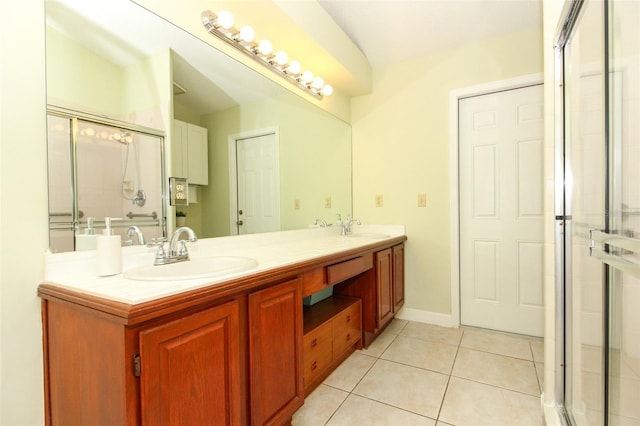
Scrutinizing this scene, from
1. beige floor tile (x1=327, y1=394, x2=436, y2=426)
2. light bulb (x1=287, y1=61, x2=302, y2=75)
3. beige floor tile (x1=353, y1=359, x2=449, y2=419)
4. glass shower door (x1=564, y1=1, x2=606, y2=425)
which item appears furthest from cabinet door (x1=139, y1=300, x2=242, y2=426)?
light bulb (x1=287, y1=61, x2=302, y2=75)

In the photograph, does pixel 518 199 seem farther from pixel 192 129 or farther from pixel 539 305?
pixel 192 129

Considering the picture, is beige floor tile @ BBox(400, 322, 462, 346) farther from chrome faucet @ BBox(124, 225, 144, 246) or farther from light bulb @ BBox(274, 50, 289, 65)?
light bulb @ BBox(274, 50, 289, 65)

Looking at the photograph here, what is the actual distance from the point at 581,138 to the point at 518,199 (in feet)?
4.30

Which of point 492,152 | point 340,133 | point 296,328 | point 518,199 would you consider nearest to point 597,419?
point 296,328

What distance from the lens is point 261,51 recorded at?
5.74 ft

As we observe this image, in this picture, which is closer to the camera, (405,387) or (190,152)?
(190,152)

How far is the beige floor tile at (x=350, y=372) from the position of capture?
171 centimetres

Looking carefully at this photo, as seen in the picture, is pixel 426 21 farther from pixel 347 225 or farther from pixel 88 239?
pixel 88 239

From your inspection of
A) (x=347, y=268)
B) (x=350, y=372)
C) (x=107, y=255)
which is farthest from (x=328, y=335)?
(x=107, y=255)

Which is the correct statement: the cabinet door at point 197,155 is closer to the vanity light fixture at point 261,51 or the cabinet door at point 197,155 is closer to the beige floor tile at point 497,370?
the vanity light fixture at point 261,51

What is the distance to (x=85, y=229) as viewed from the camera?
1.07m

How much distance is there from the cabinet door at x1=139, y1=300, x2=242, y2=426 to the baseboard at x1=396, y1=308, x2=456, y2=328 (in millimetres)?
1988

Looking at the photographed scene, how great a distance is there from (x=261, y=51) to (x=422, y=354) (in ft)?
7.18

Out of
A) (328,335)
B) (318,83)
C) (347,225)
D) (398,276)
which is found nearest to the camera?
(328,335)
